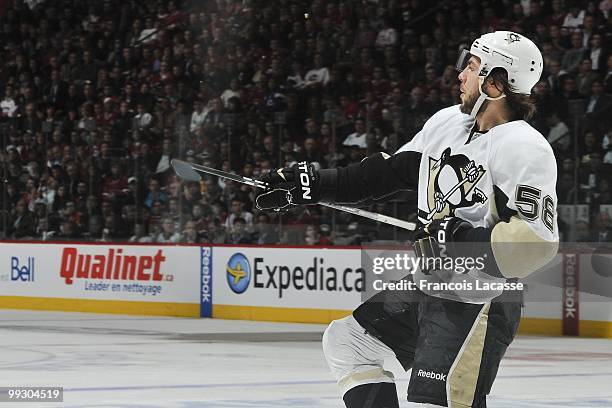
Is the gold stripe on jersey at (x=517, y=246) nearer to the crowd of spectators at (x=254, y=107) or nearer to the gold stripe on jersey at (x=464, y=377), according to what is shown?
the gold stripe on jersey at (x=464, y=377)

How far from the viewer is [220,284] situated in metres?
15.7

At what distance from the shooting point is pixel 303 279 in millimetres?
14961

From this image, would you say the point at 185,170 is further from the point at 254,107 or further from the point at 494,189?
the point at 254,107

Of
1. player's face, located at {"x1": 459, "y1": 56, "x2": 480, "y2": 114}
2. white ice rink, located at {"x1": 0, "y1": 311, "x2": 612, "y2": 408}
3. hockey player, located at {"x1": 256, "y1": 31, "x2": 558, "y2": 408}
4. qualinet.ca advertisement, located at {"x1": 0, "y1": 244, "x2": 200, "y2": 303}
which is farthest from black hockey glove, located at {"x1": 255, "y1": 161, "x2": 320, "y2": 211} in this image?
qualinet.ca advertisement, located at {"x1": 0, "y1": 244, "x2": 200, "y2": 303}

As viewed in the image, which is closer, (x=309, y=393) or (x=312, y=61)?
(x=309, y=393)

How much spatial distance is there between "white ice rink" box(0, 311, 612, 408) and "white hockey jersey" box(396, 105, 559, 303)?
3337 mm

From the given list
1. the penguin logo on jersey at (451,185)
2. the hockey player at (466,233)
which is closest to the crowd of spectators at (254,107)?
the hockey player at (466,233)

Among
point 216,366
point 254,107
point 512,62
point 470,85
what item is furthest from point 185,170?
point 254,107

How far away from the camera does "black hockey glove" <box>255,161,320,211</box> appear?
189 inches

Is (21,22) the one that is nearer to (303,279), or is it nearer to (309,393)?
(303,279)

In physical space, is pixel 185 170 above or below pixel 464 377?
above

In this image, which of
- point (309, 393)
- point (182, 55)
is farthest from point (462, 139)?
point (182, 55)

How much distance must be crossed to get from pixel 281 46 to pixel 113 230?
388cm

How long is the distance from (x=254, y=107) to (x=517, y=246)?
44.8 feet
